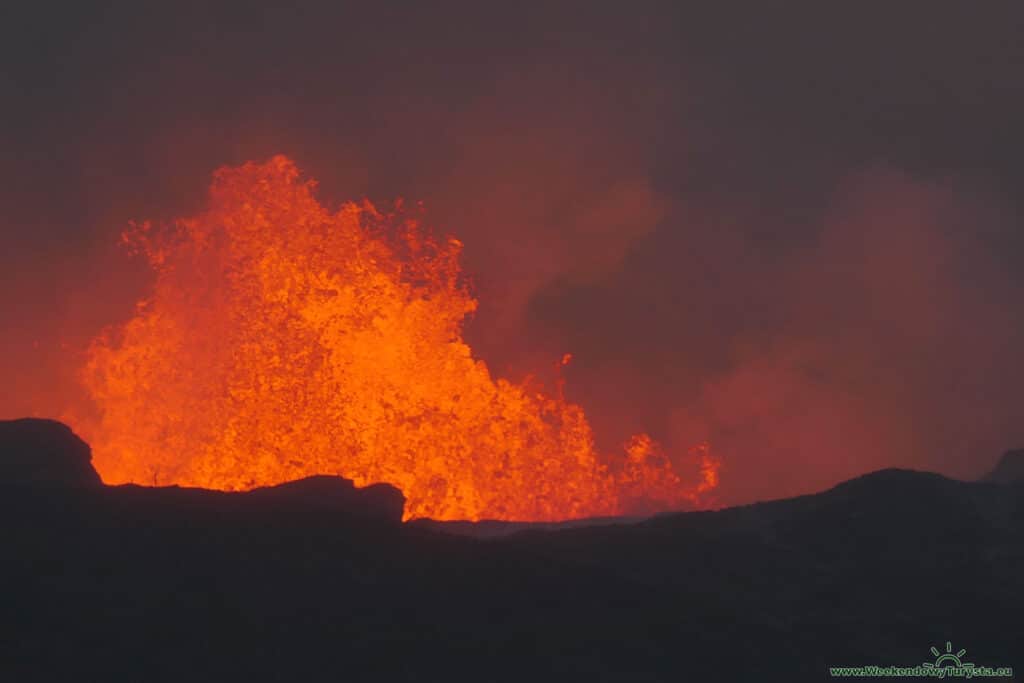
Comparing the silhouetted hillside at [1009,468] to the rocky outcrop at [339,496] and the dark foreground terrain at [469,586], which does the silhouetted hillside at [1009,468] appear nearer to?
the dark foreground terrain at [469,586]

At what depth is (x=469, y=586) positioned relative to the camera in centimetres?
1852

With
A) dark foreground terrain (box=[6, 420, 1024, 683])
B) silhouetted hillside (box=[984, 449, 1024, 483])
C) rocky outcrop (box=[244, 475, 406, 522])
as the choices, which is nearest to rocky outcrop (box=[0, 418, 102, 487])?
dark foreground terrain (box=[6, 420, 1024, 683])

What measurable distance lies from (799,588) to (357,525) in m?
7.72

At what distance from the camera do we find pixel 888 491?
23.2 m

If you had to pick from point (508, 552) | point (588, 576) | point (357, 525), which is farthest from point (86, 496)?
point (588, 576)

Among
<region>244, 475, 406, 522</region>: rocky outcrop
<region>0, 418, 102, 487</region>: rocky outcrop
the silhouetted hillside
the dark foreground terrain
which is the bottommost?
the dark foreground terrain

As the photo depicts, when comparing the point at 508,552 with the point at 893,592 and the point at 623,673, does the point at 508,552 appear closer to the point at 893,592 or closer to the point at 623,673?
the point at 623,673

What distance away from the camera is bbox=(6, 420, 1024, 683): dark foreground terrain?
16.1 m

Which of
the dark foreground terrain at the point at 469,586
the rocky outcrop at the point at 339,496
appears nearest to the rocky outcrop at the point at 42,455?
the dark foreground terrain at the point at 469,586

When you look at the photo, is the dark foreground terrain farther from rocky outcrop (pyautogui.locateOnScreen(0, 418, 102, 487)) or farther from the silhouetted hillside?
the silhouetted hillside

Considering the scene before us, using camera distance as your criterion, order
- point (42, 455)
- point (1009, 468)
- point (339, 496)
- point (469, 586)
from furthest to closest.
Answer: point (1009, 468) < point (42, 455) < point (339, 496) < point (469, 586)

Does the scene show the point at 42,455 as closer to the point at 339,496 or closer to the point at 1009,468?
the point at 339,496

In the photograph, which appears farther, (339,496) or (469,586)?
(339,496)

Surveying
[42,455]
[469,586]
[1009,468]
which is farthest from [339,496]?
[1009,468]
